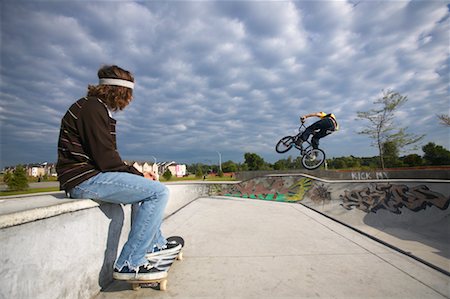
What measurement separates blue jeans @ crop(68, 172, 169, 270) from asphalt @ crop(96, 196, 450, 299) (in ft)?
1.33

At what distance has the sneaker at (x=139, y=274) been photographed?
194 centimetres

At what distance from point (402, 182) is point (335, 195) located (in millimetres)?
2735

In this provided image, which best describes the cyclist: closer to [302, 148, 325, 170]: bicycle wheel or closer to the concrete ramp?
[302, 148, 325, 170]: bicycle wheel

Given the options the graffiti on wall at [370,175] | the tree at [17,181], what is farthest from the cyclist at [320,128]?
the tree at [17,181]

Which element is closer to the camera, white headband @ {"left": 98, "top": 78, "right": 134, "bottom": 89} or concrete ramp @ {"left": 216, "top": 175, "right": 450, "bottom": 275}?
white headband @ {"left": 98, "top": 78, "right": 134, "bottom": 89}

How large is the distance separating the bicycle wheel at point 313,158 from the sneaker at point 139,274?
7.89 metres

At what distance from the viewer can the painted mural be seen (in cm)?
807

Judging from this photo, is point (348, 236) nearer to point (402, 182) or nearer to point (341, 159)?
point (402, 182)

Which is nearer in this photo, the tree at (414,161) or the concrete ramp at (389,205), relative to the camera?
the concrete ramp at (389,205)

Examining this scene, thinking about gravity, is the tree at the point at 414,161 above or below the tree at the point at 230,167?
below

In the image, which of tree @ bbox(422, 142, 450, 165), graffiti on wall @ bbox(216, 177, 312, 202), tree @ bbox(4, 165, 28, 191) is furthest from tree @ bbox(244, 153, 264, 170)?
tree @ bbox(4, 165, 28, 191)

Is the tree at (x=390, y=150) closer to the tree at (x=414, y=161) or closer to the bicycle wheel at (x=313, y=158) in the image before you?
the tree at (x=414, y=161)

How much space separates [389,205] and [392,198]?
314 mm

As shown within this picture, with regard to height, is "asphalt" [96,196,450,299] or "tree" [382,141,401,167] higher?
"tree" [382,141,401,167]
